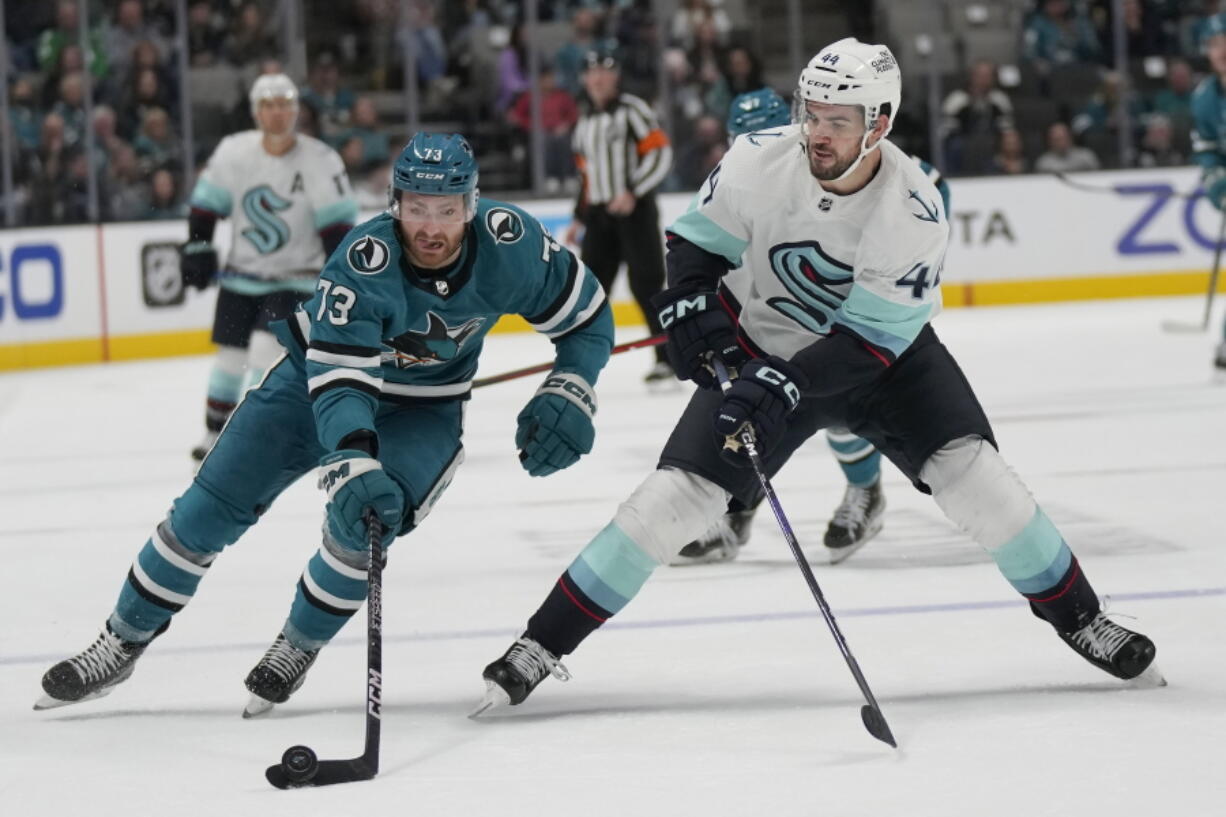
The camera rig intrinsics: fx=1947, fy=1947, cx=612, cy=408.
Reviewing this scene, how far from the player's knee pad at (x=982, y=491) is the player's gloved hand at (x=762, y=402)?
0.29 metres

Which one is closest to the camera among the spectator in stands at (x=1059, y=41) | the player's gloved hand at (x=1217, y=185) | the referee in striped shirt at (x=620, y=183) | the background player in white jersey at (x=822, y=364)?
the background player in white jersey at (x=822, y=364)

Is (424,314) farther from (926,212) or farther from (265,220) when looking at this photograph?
(265,220)

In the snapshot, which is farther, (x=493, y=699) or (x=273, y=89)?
(x=273, y=89)

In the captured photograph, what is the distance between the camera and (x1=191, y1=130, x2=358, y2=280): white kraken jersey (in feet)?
19.8

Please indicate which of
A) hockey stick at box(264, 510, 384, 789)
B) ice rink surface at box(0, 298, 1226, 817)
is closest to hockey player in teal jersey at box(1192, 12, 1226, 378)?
ice rink surface at box(0, 298, 1226, 817)

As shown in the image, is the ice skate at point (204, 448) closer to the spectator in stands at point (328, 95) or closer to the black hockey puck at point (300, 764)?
the black hockey puck at point (300, 764)

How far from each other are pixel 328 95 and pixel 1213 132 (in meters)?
4.75

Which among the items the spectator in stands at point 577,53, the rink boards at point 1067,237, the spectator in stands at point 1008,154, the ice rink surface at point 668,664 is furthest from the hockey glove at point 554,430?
the spectator in stands at point 1008,154

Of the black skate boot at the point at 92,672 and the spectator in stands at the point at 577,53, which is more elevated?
the spectator in stands at the point at 577,53

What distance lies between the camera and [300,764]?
270 cm

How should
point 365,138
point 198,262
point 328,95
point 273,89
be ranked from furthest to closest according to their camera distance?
point 328,95 → point 365,138 → point 198,262 → point 273,89

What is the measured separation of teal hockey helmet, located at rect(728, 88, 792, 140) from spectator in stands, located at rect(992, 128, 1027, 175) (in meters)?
5.75

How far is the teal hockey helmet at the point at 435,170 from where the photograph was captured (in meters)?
2.98

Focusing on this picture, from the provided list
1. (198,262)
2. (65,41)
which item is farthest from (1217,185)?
(65,41)
